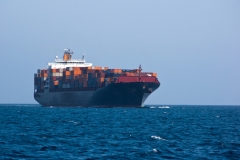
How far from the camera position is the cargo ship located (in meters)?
107

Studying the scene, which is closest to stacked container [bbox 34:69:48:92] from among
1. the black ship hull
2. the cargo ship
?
the cargo ship

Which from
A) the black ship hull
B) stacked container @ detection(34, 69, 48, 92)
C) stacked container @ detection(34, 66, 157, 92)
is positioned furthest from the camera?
stacked container @ detection(34, 69, 48, 92)

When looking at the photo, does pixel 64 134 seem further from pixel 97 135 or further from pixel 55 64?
pixel 55 64

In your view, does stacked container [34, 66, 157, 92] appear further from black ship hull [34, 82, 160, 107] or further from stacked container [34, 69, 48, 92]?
black ship hull [34, 82, 160, 107]

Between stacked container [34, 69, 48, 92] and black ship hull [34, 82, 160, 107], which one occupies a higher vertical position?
stacked container [34, 69, 48, 92]

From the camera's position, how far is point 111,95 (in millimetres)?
109625

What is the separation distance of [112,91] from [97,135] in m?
65.4

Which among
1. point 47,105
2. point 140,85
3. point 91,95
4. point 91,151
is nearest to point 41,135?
point 91,151

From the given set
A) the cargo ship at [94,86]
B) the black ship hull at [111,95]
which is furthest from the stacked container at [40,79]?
the black ship hull at [111,95]

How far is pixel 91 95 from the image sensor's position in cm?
11419

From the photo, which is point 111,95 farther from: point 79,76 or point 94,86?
point 79,76

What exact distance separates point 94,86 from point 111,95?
5854 mm

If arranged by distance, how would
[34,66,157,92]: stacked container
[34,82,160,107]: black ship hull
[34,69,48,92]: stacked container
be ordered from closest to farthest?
[34,82,160,107]: black ship hull < [34,66,157,92]: stacked container < [34,69,48,92]: stacked container

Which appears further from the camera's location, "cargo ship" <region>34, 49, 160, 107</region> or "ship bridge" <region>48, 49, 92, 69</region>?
"ship bridge" <region>48, 49, 92, 69</region>
